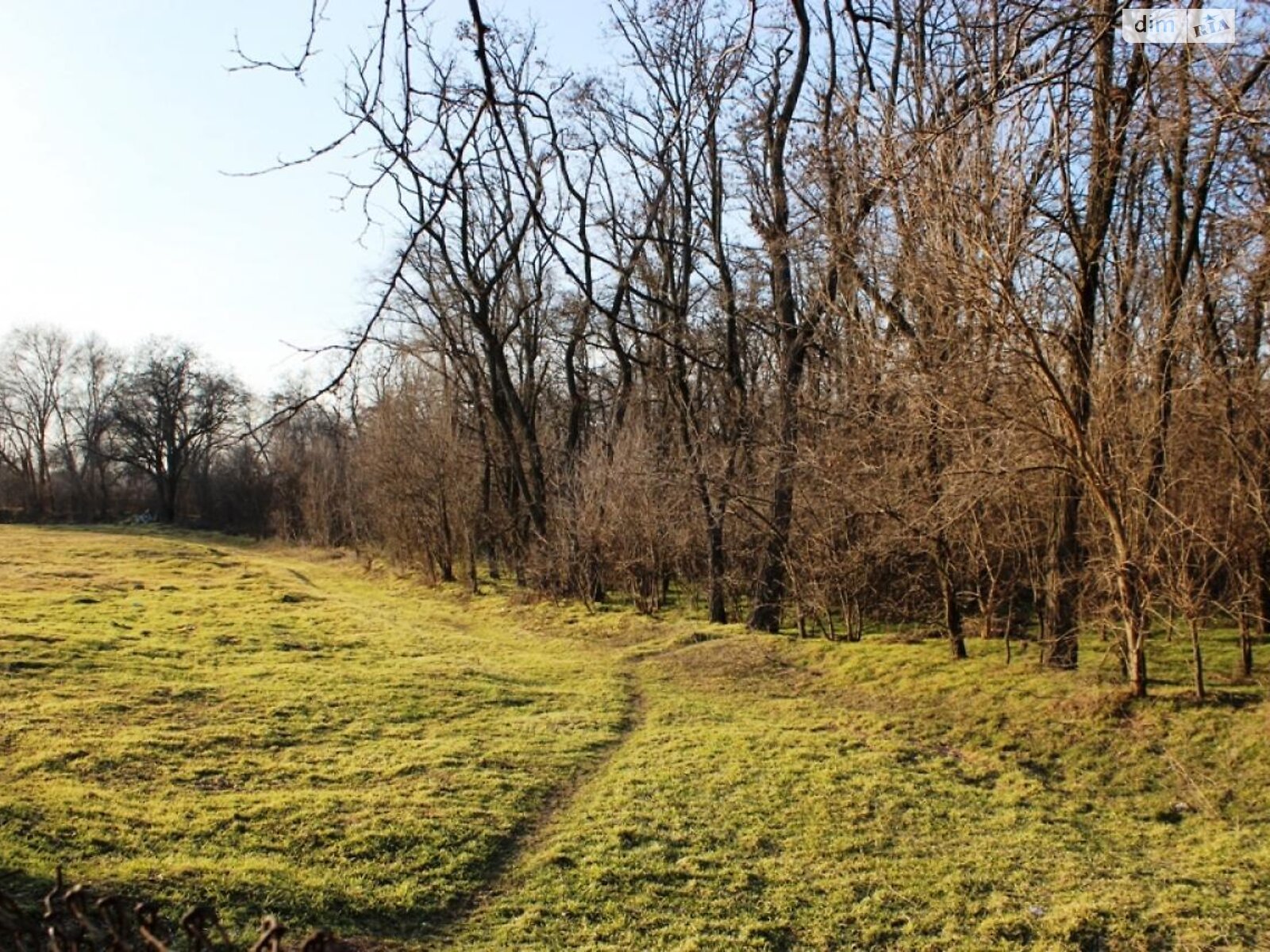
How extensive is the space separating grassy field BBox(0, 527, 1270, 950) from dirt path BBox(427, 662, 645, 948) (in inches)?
0.9

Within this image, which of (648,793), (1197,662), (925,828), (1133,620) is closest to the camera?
(925,828)

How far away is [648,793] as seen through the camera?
22.7 ft

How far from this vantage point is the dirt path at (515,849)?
15.6 feet

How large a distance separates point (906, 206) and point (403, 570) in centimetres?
2066

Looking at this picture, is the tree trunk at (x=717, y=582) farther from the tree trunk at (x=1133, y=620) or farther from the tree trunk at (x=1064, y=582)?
the tree trunk at (x=1133, y=620)

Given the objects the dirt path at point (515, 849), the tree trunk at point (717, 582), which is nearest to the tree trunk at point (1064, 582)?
the dirt path at point (515, 849)

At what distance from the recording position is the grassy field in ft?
15.8

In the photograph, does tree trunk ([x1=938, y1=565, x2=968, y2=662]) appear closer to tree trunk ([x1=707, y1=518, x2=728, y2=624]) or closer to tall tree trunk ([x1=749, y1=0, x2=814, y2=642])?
tall tree trunk ([x1=749, y1=0, x2=814, y2=642])

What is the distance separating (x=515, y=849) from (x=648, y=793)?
4.65 ft

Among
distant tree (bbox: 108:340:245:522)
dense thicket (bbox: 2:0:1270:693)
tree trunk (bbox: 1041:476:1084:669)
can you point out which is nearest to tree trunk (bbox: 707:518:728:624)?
dense thicket (bbox: 2:0:1270:693)

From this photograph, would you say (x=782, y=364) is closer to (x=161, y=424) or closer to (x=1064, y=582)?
(x=1064, y=582)

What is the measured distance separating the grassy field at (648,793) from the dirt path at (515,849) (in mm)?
24

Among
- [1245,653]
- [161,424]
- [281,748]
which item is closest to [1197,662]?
[1245,653]

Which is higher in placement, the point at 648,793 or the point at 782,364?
the point at 782,364
